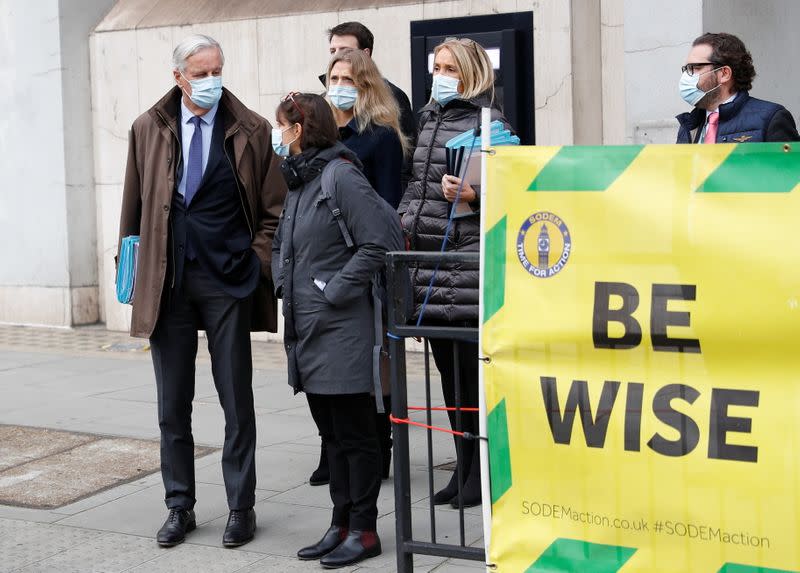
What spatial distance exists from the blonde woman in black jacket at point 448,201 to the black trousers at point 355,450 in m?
0.52

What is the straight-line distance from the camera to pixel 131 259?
17.8ft

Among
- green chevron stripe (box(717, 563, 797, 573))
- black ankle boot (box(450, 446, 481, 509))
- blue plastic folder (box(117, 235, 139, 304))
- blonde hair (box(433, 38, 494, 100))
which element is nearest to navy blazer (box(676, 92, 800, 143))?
blonde hair (box(433, 38, 494, 100))

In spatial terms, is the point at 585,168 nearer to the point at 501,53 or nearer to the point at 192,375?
the point at 192,375

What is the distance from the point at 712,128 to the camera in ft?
17.8

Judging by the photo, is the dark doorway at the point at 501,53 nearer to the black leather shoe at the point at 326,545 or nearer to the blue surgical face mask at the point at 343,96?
the blue surgical face mask at the point at 343,96

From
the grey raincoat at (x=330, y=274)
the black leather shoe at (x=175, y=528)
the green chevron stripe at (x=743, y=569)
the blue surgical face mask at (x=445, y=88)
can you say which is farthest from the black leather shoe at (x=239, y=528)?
the green chevron stripe at (x=743, y=569)

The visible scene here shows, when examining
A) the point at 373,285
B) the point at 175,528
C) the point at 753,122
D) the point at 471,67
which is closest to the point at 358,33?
the point at 471,67

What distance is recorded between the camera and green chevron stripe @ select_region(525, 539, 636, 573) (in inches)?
144

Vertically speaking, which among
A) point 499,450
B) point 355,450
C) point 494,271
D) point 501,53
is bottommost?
point 355,450

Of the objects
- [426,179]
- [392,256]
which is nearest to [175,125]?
[426,179]

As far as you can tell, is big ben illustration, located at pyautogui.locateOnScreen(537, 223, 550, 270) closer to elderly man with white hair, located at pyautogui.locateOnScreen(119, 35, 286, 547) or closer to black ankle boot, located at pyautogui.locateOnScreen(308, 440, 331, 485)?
elderly man with white hair, located at pyautogui.locateOnScreen(119, 35, 286, 547)

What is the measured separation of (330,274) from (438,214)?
2.35 feet

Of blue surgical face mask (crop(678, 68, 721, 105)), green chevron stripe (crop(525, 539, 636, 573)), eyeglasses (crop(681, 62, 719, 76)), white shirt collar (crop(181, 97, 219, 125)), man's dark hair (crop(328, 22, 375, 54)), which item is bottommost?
green chevron stripe (crop(525, 539, 636, 573))

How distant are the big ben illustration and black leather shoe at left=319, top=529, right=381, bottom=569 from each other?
5.64 feet
